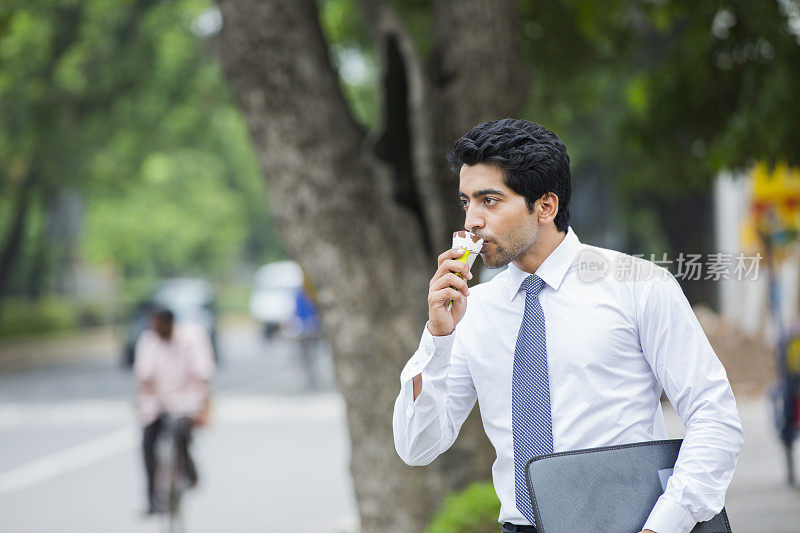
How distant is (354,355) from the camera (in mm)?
6195

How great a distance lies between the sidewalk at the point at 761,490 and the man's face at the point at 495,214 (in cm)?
547

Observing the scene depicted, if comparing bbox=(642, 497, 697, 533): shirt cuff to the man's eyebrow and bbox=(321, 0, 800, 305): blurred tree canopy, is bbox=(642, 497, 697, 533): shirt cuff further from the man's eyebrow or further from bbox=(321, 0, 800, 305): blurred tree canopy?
bbox=(321, 0, 800, 305): blurred tree canopy

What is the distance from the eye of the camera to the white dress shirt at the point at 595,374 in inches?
92.6

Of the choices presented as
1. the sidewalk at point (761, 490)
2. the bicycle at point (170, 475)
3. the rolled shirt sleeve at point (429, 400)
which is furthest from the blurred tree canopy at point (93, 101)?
the rolled shirt sleeve at point (429, 400)

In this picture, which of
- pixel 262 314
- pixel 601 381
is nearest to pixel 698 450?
pixel 601 381

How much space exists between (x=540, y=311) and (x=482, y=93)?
3.84 metres

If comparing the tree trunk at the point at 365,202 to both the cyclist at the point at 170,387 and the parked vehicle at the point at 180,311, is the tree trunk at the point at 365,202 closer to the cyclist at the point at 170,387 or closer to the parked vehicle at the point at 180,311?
the cyclist at the point at 170,387

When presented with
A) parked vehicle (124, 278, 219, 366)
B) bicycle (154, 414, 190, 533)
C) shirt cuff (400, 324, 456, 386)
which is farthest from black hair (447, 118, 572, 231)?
parked vehicle (124, 278, 219, 366)

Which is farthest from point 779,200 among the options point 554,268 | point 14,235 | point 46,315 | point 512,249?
point 46,315

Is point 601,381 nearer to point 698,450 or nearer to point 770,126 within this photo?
point 698,450

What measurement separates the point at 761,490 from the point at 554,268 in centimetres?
703

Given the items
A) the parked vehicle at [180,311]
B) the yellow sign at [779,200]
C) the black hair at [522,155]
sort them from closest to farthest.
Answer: the black hair at [522,155], the yellow sign at [779,200], the parked vehicle at [180,311]

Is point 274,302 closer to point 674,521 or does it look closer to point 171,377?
point 171,377

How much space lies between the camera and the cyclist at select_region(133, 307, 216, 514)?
934cm
